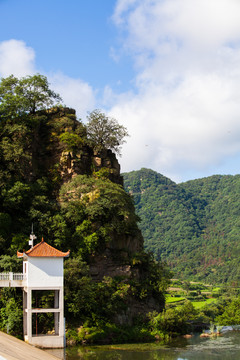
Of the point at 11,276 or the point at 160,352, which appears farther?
the point at 160,352

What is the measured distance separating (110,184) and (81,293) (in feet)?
35.8

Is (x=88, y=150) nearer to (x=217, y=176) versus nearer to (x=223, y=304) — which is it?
(x=223, y=304)

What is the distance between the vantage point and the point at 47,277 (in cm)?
2705

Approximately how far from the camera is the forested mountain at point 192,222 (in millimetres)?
106500

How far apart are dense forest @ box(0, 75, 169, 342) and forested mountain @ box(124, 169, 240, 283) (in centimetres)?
6143

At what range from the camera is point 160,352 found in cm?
2923

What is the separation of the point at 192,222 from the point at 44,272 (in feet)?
347

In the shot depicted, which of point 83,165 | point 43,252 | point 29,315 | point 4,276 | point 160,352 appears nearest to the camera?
point 29,315

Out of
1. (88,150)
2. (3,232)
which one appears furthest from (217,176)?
(3,232)

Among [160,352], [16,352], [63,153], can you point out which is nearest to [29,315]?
[160,352]

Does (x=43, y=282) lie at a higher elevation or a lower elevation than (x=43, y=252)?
lower

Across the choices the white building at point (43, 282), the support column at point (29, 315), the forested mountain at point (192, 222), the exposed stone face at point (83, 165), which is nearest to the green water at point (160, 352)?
the white building at point (43, 282)

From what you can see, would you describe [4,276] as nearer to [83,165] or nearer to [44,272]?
[44,272]

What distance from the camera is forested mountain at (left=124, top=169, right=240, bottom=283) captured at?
106500 millimetres
